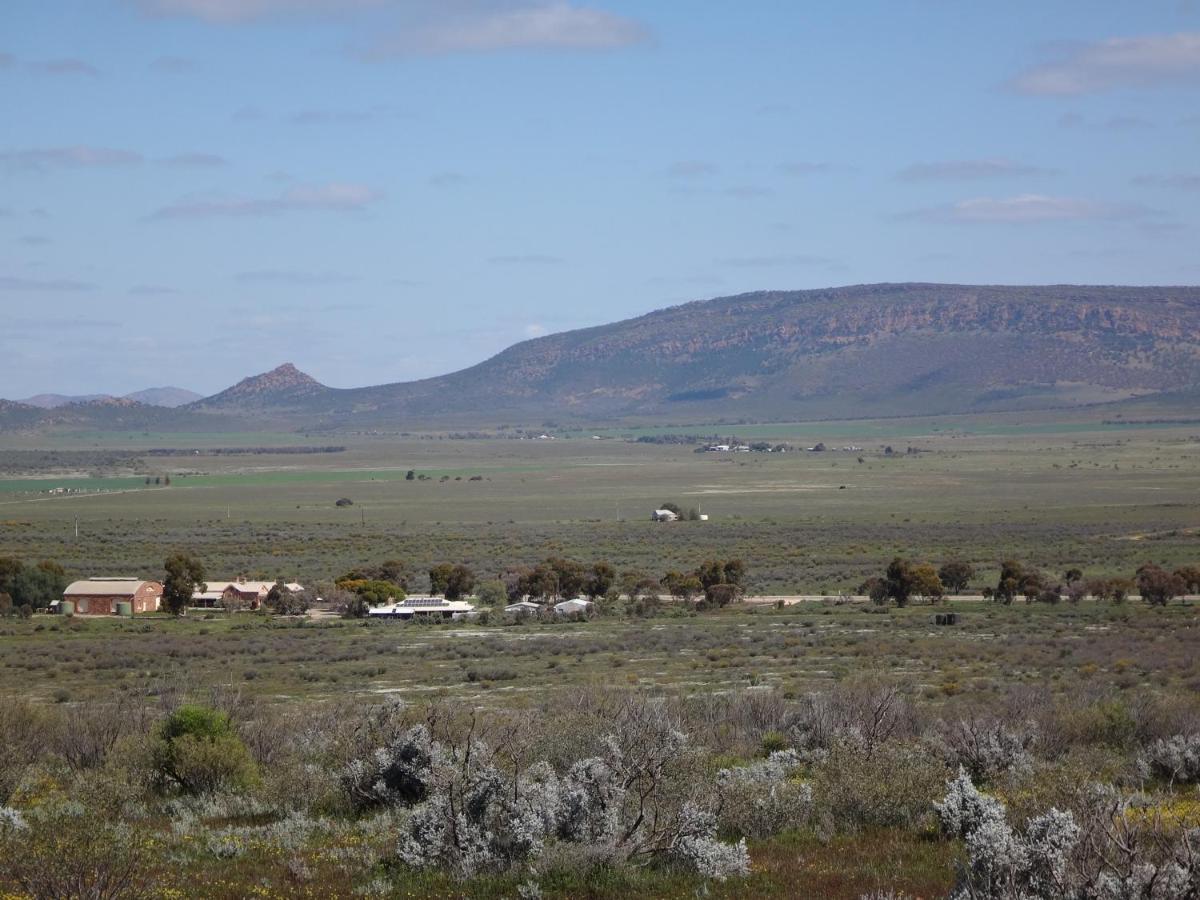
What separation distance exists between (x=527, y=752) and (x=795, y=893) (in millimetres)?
4168

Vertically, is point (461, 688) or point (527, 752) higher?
point (527, 752)

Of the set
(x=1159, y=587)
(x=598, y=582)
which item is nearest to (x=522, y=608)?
(x=598, y=582)

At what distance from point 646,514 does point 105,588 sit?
167 ft

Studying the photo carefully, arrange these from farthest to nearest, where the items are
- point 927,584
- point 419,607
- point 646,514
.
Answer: point 646,514 → point 927,584 → point 419,607

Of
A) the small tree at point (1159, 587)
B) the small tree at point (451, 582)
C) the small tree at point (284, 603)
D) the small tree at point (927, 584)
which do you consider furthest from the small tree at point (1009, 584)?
the small tree at point (284, 603)

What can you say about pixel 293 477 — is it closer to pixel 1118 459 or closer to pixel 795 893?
pixel 1118 459

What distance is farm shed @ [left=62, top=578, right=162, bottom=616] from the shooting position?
4766cm

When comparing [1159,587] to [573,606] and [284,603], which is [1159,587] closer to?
[573,606]

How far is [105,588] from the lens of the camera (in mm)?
48438

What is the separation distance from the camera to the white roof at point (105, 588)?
48000mm

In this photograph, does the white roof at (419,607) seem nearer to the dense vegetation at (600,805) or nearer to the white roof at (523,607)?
the white roof at (523,607)

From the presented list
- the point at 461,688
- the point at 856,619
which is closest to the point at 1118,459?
the point at 856,619

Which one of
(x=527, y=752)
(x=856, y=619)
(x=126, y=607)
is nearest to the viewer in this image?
(x=527, y=752)

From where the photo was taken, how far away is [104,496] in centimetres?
12075
